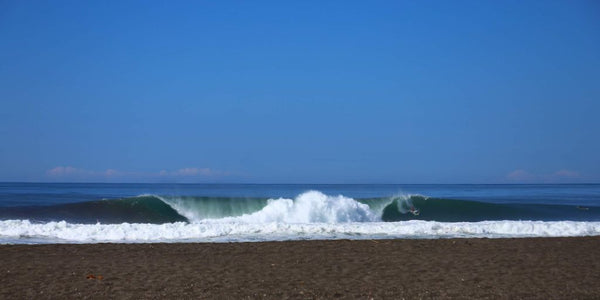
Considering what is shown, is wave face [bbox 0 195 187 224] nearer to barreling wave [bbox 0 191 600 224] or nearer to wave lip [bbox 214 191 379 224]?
barreling wave [bbox 0 191 600 224]

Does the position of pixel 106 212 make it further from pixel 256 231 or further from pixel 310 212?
pixel 256 231

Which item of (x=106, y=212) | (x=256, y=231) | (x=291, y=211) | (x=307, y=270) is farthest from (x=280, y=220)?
(x=307, y=270)

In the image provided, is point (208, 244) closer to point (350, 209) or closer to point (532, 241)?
point (532, 241)

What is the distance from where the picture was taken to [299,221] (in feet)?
72.2

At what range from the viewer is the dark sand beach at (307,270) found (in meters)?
7.64

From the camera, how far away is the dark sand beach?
25.1ft

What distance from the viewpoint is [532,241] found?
45.0 feet

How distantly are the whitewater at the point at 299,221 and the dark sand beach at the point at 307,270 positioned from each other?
203 centimetres

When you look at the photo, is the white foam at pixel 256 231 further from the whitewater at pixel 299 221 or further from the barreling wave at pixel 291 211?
the barreling wave at pixel 291 211

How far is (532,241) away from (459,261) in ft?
13.8

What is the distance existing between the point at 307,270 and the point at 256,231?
6146 millimetres

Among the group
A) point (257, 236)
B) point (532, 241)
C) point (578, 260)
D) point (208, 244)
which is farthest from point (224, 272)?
point (532, 241)

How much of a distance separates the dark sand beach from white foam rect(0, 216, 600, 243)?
166cm

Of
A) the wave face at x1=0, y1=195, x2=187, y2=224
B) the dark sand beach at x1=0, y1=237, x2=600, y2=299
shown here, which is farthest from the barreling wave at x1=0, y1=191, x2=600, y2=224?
the dark sand beach at x1=0, y1=237, x2=600, y2=299
